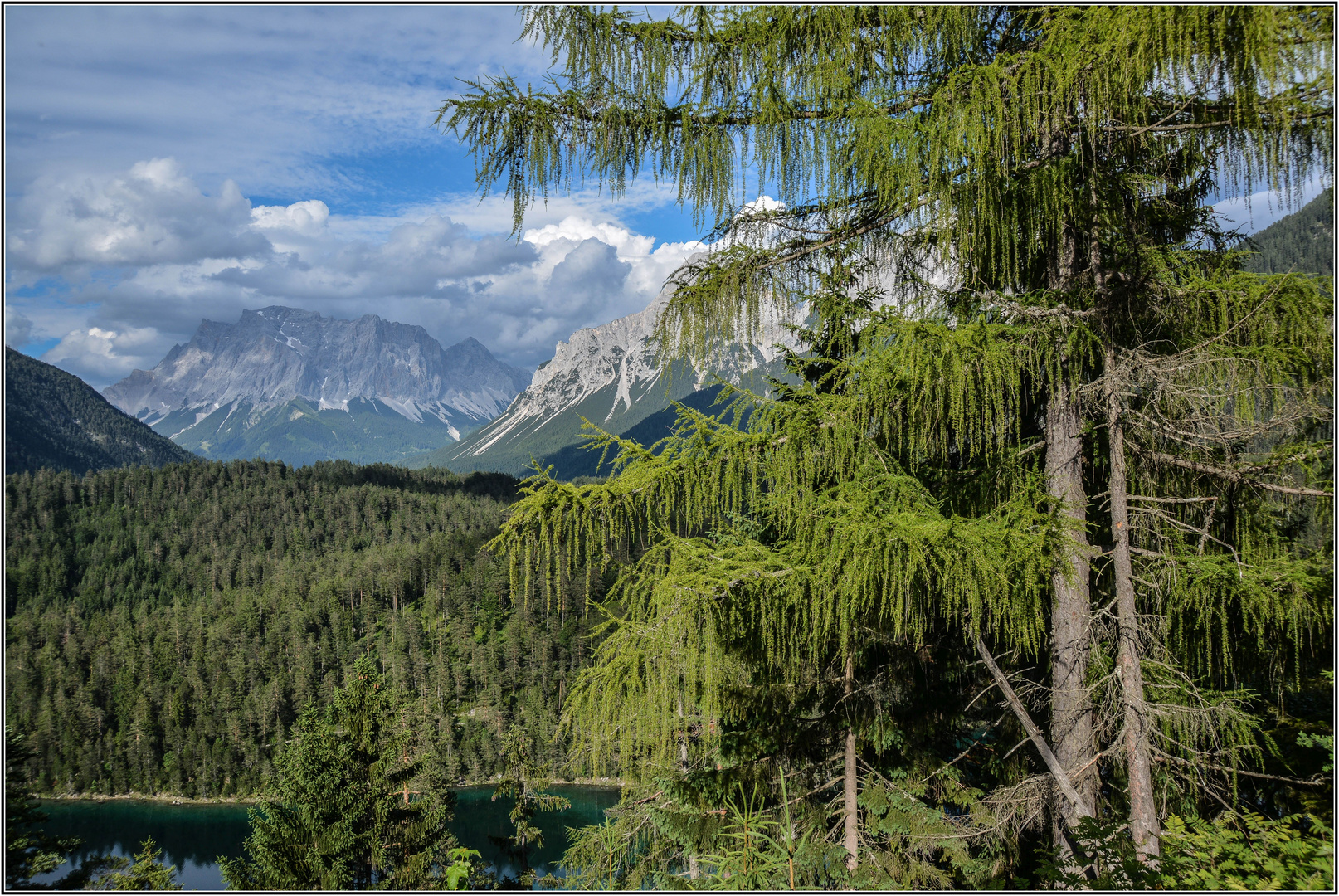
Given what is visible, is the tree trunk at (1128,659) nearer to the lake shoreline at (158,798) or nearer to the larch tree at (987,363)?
the larch tree at (987,363)

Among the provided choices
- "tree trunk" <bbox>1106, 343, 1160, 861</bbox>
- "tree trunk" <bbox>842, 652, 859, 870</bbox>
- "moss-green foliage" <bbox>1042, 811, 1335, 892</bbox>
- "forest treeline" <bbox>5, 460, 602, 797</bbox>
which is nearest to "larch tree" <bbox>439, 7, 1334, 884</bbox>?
"tree trunk" <bbox>1106, 343, 1160, 861</bbox>

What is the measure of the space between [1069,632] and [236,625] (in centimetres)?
13083

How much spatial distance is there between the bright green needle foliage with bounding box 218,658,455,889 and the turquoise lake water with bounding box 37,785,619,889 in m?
36.8

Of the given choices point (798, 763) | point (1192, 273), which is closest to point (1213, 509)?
point (1192, 273)

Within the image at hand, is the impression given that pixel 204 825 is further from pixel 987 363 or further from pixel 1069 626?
pixel 987 363

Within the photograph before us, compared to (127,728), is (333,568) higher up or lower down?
higher up

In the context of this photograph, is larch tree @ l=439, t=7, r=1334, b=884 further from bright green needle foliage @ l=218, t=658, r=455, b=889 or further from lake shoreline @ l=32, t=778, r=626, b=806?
lake shoreline @ l=32, t=778, r=626, b=806

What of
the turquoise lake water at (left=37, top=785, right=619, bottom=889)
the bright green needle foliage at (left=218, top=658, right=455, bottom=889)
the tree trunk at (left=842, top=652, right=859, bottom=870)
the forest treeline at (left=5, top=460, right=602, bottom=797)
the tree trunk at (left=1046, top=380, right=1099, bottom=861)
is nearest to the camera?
the tree trunk at (left=1046, top=380, right=1099, bottom=861)

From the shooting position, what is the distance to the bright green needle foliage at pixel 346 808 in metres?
18.9

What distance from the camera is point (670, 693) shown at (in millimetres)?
3770

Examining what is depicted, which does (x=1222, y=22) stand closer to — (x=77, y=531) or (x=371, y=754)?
(x=371, y=754)

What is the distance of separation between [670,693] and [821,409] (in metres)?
1.80

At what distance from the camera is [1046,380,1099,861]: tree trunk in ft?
14.7

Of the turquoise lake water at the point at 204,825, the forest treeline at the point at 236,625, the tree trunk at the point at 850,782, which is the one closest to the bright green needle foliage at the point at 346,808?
the tree trunk at the point at 850,782
